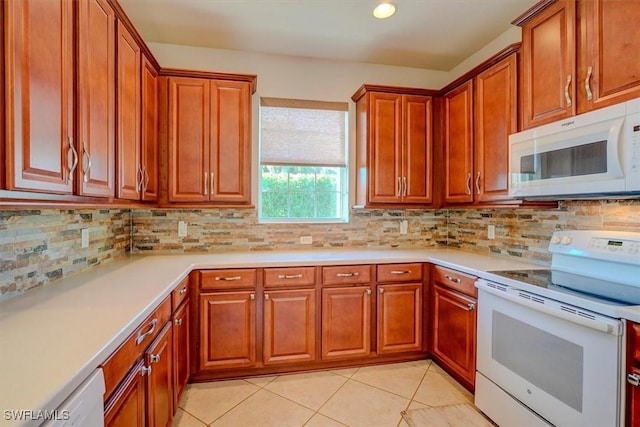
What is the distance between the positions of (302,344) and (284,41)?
2507 mm

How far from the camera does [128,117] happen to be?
1862 mm

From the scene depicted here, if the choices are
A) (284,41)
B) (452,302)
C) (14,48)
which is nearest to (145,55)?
(284,41)

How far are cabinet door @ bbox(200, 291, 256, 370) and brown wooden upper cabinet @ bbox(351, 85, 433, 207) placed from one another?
137cm

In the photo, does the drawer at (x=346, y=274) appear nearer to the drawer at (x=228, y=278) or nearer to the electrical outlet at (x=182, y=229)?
the drawer at (x=228, y=278)

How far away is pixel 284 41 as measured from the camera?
2.66 m

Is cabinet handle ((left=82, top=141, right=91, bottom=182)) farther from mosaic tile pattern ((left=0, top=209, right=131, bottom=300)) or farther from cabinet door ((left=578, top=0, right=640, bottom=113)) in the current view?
cabinet door ((left=578, top=0, right=640, bottom=113))

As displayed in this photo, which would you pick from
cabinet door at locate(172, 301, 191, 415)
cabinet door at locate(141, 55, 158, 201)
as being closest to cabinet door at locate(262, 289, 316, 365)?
cabinet door at locate(172, 301, 191, 415)

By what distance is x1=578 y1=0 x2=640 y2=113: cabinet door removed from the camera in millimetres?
1392

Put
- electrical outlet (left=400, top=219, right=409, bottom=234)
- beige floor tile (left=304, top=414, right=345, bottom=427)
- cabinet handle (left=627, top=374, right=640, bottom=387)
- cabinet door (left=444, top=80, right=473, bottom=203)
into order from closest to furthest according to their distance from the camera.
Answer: cabinet handle (left=627, top=374, right=640, bottom=387)
beige floor tile (left=304, top=414, right=345, bottom=427)
cabinet door (left=444, top=80, right=473, bottom=203)
electrical outlet (left=400, top=219, right=409, bottom=234)

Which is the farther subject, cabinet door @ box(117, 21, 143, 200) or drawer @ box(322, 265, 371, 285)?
drawer @ box(322, 265, 371, 285)

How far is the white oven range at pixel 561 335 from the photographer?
1.31m

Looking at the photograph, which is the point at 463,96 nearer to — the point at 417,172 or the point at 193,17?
the point at 417,172

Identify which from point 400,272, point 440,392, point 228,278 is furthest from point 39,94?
point 440,392

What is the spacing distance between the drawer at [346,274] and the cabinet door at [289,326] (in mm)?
159
